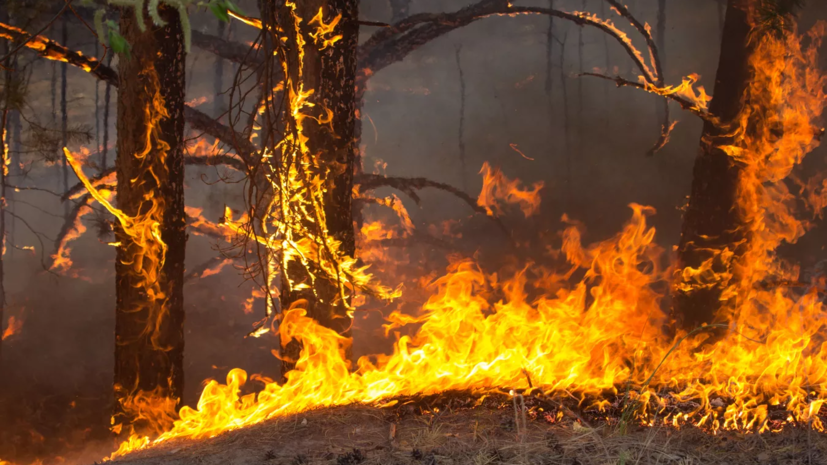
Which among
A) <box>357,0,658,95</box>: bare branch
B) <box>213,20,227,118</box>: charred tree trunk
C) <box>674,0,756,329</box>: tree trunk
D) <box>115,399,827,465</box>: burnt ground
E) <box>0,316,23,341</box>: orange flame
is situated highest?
<box>213,20,227,118</box>: charred tree trunk

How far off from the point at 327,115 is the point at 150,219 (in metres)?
1.75

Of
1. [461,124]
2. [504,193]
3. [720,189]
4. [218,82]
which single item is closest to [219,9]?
[720,189]

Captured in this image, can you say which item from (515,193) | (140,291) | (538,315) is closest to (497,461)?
(538,315)

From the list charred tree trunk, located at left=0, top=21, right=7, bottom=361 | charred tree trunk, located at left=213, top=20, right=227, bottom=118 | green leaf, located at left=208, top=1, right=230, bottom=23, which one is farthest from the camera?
charred tree trunk, located at left=213, top=20, right=227, bottom=118

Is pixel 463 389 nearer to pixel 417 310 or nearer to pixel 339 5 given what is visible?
pixel 339 5

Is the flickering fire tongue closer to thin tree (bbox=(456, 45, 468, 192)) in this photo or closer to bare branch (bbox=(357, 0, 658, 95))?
bare branch (bbox=(357, 0, 658, 95))

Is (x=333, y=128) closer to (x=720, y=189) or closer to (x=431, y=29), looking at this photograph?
(x=431, y=29)

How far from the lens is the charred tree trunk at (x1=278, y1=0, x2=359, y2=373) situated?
4.56 metres

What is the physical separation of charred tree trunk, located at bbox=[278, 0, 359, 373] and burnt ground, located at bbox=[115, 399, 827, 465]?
1.42m

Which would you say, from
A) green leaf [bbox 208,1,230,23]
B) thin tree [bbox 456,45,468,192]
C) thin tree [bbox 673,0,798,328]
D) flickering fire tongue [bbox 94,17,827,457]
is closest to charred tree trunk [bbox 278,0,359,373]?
flickering fire tongue [bbox 94,17,827,457]

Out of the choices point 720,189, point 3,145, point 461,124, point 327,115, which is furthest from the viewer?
point 461,124

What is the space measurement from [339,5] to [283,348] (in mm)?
3074

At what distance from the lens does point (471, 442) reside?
2.81 meters

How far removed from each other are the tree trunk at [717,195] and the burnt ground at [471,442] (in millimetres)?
3247
